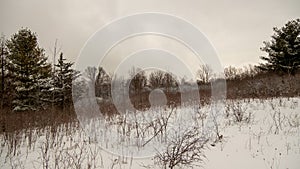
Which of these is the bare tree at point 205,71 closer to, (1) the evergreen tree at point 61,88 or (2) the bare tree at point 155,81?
(2) the bare tree at point 155,81

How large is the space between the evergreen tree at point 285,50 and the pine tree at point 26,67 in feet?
51.8

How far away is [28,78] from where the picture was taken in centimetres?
1670

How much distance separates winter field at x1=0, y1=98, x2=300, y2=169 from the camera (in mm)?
4098

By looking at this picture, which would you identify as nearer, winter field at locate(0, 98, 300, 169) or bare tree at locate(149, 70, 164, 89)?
winter field at locate(0, 98, 300, 169)

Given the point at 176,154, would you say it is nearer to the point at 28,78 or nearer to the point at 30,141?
the point at 30,141

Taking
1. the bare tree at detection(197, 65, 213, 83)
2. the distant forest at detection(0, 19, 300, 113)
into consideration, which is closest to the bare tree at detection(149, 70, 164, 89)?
the distant forest at detection(0, 19, 300, 113)

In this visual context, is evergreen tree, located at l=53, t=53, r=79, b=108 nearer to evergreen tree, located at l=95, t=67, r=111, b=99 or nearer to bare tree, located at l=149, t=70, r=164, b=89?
evergreen tree, located at l=95, t=67, r=111, b=99

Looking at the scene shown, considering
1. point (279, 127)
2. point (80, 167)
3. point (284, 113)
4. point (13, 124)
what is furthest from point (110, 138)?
point (284, 113)

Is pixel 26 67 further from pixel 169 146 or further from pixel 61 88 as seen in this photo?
pixel 169 146

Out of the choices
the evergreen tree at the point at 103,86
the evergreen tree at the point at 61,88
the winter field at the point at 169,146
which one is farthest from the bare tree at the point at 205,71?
the evergreen tree at the point at 61,88

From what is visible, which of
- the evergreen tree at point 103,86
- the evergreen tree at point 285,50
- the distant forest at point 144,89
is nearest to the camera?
the evergreen tree at point 103,86

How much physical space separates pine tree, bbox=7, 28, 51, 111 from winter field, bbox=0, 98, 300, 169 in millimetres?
10494

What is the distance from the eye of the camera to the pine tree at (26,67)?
16.0m

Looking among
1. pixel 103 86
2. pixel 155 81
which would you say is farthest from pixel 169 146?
pixel 103 86
